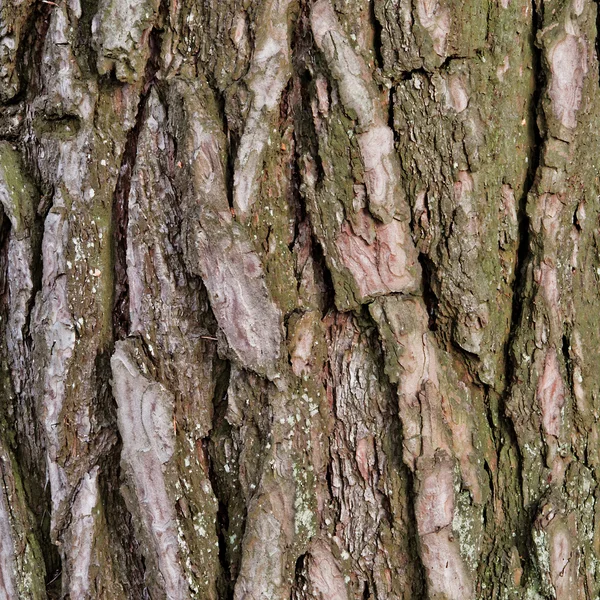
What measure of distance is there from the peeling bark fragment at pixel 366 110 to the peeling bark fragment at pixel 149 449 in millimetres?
505

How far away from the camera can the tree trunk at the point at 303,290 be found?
1.12 meters

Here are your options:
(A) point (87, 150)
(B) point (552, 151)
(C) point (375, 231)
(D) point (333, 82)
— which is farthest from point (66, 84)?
(B) point (552, 151)

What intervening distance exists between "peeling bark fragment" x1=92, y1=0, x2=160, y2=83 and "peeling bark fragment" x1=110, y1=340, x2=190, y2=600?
1.66 ft

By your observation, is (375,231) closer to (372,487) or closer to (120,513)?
(372,487)

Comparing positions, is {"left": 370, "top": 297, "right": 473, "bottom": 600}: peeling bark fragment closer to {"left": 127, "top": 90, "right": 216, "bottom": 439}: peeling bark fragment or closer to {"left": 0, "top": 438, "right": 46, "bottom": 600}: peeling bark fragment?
{"left": 127, "top": 90, "right": 216, "bottom": 439}: peeling bark fragment

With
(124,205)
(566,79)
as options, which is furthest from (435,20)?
(124,205)

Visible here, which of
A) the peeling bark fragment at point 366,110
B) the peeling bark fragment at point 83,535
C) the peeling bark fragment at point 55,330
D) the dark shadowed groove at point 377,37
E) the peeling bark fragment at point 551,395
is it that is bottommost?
the peeling bark fragment at point 83,535

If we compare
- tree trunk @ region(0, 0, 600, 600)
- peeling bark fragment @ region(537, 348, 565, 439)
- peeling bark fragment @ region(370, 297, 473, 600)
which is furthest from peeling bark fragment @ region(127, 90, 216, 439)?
peeling bark fragment @ region(537, 348, 565, 439)

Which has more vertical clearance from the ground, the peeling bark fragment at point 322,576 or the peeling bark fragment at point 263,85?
the peeling bark fragment at point 263,85

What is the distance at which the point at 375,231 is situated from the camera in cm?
112

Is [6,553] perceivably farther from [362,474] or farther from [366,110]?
[366,110]

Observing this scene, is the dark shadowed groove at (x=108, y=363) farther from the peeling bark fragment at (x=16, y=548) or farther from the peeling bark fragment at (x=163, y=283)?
the peeling bark fragment at (x=16, y=548)

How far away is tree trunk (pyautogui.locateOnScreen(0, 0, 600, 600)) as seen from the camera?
3.67ft

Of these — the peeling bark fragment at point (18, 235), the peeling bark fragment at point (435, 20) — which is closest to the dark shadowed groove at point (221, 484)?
the peeling bark fragment at point (18, 235)
